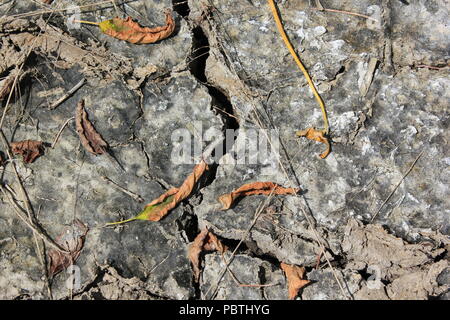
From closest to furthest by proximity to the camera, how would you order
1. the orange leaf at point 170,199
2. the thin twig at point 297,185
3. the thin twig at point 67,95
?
the thin twig at point 297,185 → the orange leaf at point 170,199 → the thin twig at point 67,95

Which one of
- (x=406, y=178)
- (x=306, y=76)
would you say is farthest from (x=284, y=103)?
(x=406, y=178)

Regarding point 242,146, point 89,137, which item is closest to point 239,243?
point 242,146

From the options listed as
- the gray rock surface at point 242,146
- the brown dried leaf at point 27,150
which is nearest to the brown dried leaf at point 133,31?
the gray rock surface at point 242,146

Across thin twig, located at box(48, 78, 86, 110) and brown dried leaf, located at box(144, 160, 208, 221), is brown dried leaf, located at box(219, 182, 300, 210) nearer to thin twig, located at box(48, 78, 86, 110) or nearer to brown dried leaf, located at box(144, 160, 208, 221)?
brown dried leaf, located at box(144, 160, 208, 221)

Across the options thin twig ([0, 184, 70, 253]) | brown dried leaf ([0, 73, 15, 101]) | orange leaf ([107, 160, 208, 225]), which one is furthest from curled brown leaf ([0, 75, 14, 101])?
orange leaf ([107, 160, 208, 225])

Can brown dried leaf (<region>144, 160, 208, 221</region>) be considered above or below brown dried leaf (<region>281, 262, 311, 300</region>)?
above

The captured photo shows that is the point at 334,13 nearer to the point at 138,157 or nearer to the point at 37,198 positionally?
the point at 138,157

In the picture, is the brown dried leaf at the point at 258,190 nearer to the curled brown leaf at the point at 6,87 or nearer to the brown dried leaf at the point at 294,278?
the brown dried leaf at the point at 294,278
